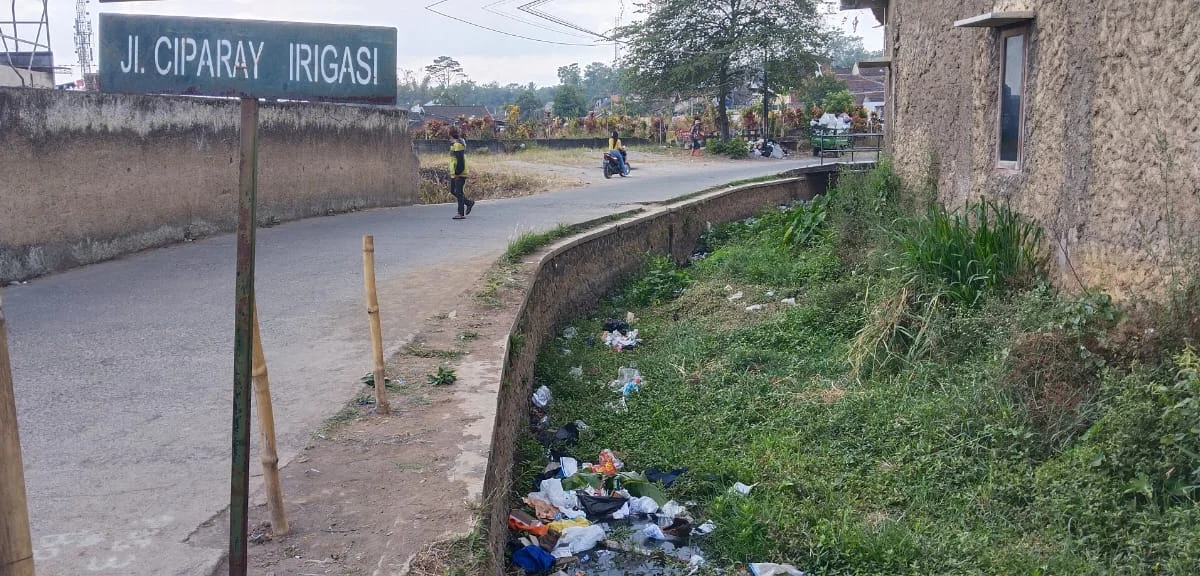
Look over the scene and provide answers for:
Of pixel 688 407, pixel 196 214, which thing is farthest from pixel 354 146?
pixel 688 407

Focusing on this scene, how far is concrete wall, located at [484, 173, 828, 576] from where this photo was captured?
5.06 metres

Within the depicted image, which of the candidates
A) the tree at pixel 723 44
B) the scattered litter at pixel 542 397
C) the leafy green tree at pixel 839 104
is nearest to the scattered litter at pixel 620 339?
the scattered litter at pixel 542 397

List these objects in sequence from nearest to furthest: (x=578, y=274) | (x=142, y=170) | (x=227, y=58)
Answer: (x=227, y=58), (x=142, y=170), (x=578, y=274)

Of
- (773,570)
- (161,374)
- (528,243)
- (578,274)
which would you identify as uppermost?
(528,243)

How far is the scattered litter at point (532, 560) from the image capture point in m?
4.61

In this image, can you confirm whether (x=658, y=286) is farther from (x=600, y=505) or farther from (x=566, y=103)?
(x=566, y=103)

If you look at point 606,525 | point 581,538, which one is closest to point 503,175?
point 606,525

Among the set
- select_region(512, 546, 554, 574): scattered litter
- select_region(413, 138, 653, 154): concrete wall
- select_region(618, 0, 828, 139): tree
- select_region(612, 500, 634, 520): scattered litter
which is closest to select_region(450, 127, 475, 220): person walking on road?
select_region(612, 500, 634, 520): scattered litter

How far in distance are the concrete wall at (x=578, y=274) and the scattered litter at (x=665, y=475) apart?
85cm

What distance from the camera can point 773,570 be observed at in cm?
479

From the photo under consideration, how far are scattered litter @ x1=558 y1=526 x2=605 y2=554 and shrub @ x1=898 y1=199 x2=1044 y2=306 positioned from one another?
3.65 m

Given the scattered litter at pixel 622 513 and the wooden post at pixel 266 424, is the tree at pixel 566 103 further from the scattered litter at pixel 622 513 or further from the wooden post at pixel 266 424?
the wooden post at pixel 266 424

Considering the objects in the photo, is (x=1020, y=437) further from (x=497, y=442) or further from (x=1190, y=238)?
(x=497, y=442)

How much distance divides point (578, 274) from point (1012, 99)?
471 cm
